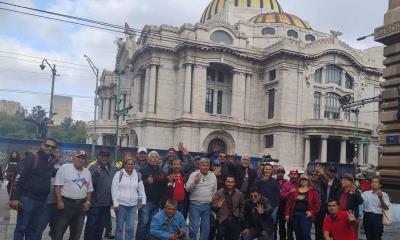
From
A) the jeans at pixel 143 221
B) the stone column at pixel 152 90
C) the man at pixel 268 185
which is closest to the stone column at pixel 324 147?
the stone column at pixel 152 90

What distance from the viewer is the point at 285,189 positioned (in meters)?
10.9

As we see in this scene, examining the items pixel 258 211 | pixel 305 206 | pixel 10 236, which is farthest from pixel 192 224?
pixel 10 236

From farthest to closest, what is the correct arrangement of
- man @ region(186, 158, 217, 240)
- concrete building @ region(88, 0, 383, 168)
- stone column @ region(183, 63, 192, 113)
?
concrete building @ region(88, 0, 383, 168), stone column @ region(183, 63, 192, 113), man @ region(186, 158, 217, 240)

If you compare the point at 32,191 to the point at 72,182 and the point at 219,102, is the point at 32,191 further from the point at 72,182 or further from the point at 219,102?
the point at 219,102

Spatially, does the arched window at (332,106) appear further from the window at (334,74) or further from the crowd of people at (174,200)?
the crowd of people at (174,200)

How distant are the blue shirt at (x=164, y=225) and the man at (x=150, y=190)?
1942mm

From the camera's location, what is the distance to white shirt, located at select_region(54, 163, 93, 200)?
8648 millimetres

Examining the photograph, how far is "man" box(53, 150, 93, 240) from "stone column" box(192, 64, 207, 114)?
138 feet

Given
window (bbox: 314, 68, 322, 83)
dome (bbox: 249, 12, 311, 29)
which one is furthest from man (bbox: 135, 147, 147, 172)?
dome (bbox: 249, 12, 311, 29)

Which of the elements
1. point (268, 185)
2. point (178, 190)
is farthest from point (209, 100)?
point (178, 190)

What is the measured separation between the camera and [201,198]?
966 cm

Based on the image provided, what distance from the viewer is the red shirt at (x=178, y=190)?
9719 millimetres

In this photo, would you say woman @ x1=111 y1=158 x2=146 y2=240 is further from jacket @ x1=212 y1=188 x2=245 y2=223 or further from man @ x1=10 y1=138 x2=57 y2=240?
jacket @ x1=212 y1=188 x2=245 y2=223

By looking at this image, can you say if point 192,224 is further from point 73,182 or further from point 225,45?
point 225,45
